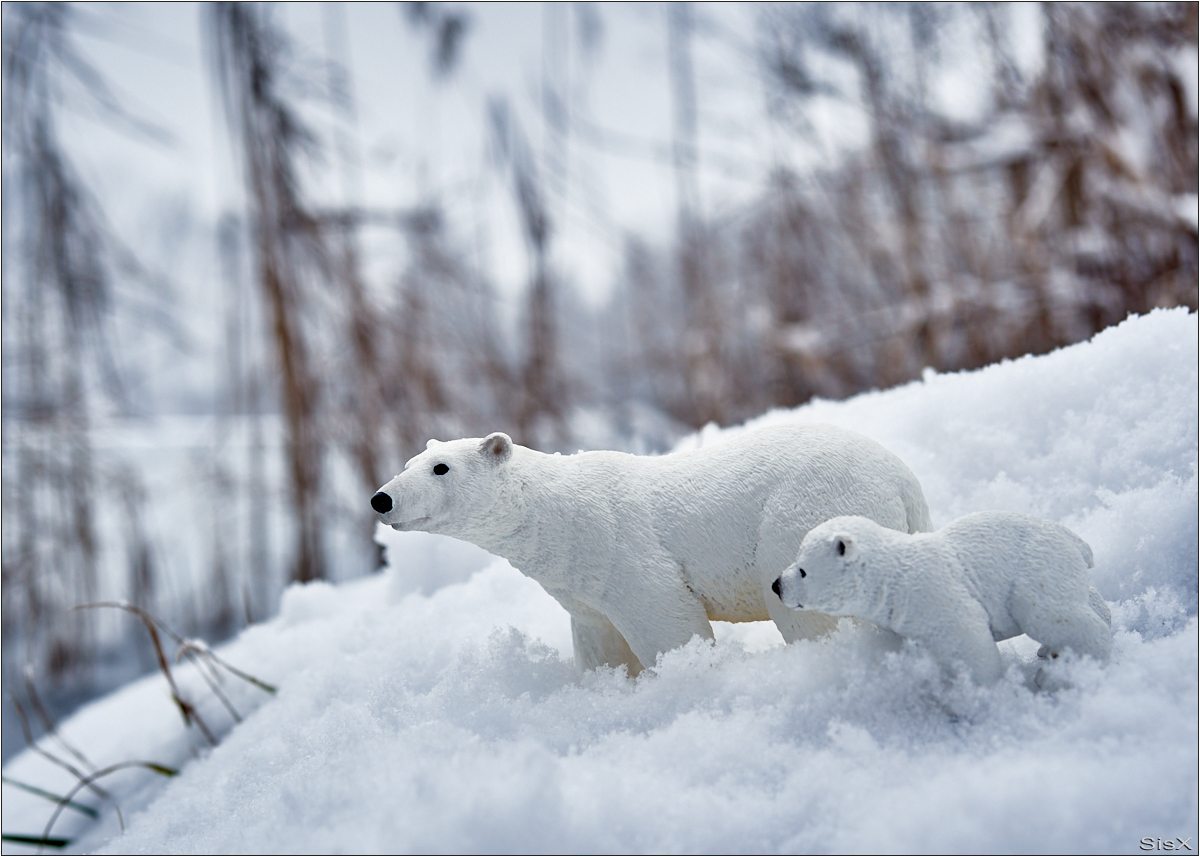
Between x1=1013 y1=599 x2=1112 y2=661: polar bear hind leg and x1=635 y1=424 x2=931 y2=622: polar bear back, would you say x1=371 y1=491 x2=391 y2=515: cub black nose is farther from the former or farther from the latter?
x1=1013 y1=599 x2=1112 y2=661: polar bear hind leg

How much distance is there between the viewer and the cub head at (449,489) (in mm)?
807

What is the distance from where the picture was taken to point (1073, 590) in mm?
698

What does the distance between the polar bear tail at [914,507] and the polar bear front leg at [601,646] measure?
350 mm

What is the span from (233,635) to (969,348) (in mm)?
2834

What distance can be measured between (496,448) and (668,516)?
0.21 m

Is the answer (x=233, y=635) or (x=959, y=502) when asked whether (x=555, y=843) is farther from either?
(x=233, y=635)

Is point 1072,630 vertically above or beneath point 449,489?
beneath

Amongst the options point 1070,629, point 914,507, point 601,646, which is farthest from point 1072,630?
point 601,646

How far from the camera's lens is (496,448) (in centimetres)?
87

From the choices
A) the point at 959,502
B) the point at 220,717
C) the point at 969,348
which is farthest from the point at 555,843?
the point at 969,348

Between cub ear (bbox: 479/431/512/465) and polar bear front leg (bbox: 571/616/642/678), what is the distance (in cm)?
22

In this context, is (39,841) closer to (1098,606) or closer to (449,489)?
(449,489)

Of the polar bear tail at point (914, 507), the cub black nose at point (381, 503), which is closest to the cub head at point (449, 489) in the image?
the cub black nose at point (381, 503)

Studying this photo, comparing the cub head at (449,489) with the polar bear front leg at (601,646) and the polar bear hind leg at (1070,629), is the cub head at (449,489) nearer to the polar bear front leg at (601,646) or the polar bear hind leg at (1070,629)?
the polar bear front leg at (601,646)
